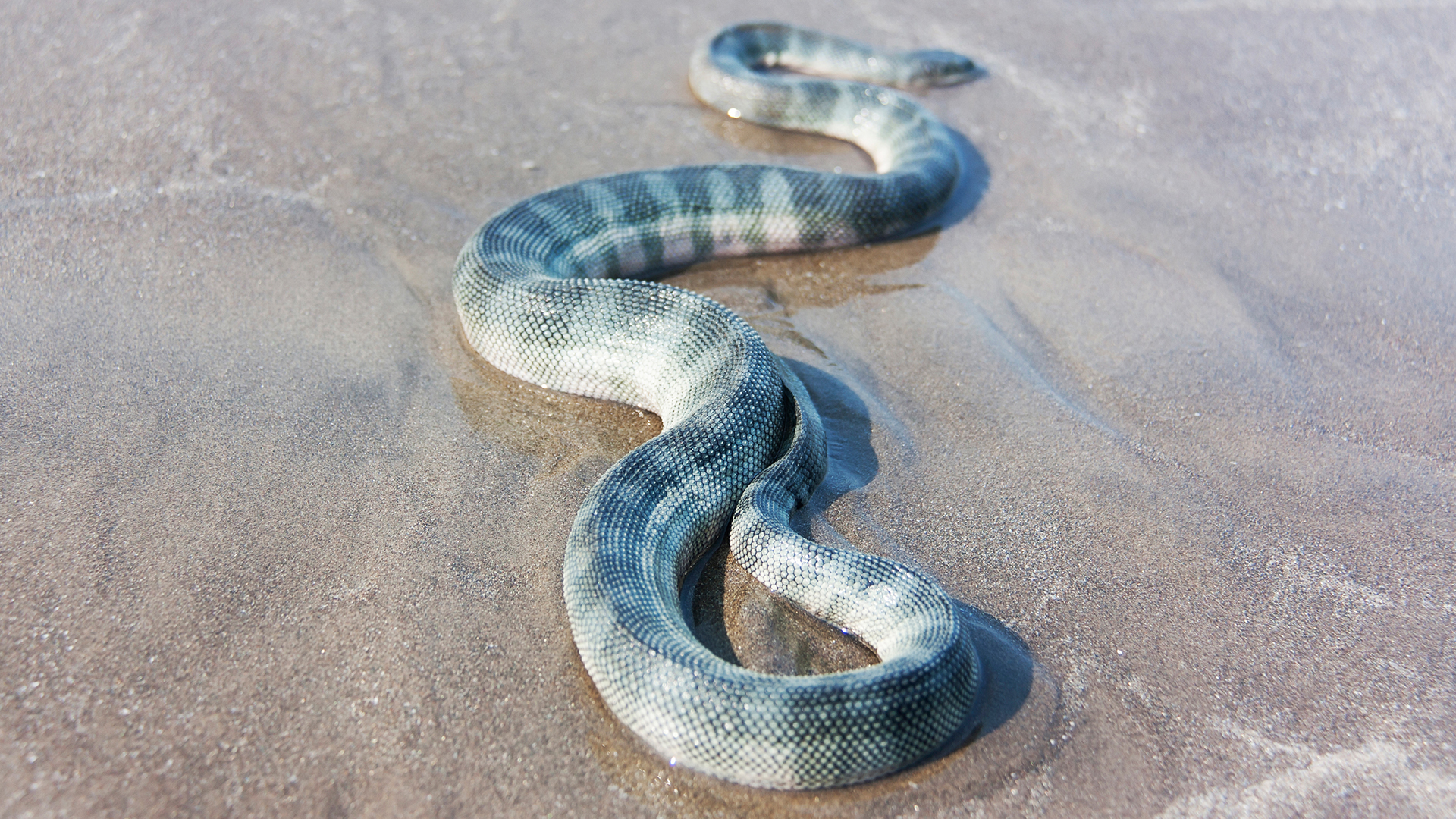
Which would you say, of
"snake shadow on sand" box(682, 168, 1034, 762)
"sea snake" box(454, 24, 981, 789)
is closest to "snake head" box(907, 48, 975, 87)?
"sea snake" box(454, 24, 981, 789)

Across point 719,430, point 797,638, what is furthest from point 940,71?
point 797,638

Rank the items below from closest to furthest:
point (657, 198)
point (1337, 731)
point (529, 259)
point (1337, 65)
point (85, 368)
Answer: point (1337, 731) → point (85, 368) → point (529, 259) → point (657, 198) → point (1337, 65)

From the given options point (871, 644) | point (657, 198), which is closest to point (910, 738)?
point (871, 644)

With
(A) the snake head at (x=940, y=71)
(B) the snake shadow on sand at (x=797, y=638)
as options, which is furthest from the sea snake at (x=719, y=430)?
(A) the snake head at (x=940, y=71)

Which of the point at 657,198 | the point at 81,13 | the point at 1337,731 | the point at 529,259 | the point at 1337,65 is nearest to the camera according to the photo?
the point at 1337,731

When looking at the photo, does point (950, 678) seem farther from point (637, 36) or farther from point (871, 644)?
point (637, 36)

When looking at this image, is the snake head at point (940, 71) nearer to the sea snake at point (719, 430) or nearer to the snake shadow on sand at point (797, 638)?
Answer: the sea snake at point (719, 430)
